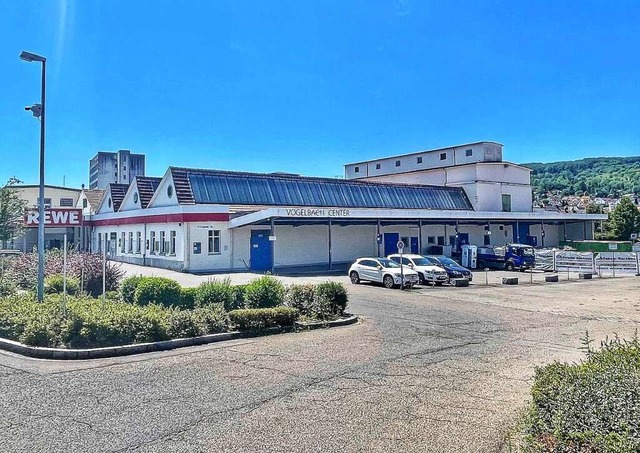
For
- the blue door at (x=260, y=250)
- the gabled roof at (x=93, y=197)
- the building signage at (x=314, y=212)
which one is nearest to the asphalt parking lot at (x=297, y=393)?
the building signage at (x=314, y=212)

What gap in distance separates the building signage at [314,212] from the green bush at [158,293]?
15416mm

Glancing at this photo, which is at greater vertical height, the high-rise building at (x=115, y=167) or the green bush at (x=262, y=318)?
the high-rise building at (x=115, y=167)

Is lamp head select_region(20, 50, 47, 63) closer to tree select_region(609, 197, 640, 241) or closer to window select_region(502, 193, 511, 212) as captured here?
window select_region(502, 193, 511, 212)

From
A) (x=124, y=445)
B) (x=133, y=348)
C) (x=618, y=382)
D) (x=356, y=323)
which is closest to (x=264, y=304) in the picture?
(x=356, y=323)

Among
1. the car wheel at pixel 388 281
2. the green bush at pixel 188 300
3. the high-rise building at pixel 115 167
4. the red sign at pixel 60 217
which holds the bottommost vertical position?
the car wheel at pixel 388 281

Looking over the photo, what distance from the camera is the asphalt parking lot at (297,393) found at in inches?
210

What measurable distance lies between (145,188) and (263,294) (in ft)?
89.9

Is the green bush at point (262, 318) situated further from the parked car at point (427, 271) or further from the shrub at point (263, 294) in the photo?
the parked car at point (427, 271)

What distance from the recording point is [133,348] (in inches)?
388

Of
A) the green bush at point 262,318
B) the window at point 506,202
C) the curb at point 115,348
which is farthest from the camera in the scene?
the window at point 506,202

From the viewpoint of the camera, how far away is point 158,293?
1402 cm

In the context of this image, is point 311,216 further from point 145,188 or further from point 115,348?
point 115,348

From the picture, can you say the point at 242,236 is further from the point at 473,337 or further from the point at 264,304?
the point at 473,337

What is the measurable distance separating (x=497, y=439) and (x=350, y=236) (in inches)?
1267
